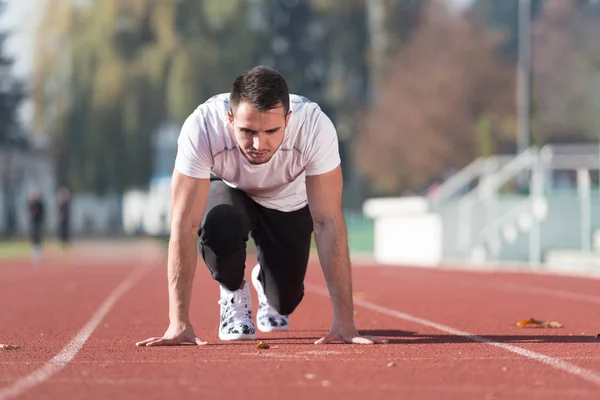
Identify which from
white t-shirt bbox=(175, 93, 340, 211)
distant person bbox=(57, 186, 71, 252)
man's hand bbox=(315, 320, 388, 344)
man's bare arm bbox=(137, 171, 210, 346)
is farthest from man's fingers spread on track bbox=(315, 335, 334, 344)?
distant person bbox=(57, 186, 71, 252)

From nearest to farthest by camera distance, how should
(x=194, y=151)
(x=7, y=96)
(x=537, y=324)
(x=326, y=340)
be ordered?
1. (x=194, y=151)
2. (x=326, y=340)
3. (x=537, y=324)
4. (x=7, y=96)

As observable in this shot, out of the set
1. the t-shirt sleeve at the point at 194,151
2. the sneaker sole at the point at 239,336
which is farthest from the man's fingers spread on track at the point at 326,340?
the t-shirt sleeve at the point at 194,151

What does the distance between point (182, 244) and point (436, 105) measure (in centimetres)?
4543

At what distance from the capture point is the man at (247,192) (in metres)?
7.88

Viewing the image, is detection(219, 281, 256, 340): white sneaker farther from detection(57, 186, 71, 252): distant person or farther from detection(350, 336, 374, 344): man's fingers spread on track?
detection(57, 186, 71, 252): distant person

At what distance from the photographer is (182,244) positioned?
27.1 feet

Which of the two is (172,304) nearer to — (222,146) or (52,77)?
(222,146)

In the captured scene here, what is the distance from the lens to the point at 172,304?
825cm

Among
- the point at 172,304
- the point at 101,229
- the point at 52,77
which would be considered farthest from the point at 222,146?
the point at 101,229

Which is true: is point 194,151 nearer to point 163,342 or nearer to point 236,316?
point 163,342

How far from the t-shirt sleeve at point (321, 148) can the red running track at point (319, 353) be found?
1.09 m

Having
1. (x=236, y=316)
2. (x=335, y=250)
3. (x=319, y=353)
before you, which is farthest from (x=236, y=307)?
(x=319, y=353)

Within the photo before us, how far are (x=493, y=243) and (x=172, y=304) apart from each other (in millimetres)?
21527

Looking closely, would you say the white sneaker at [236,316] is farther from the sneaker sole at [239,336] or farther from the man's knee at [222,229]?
the man's knee at [222,229]
